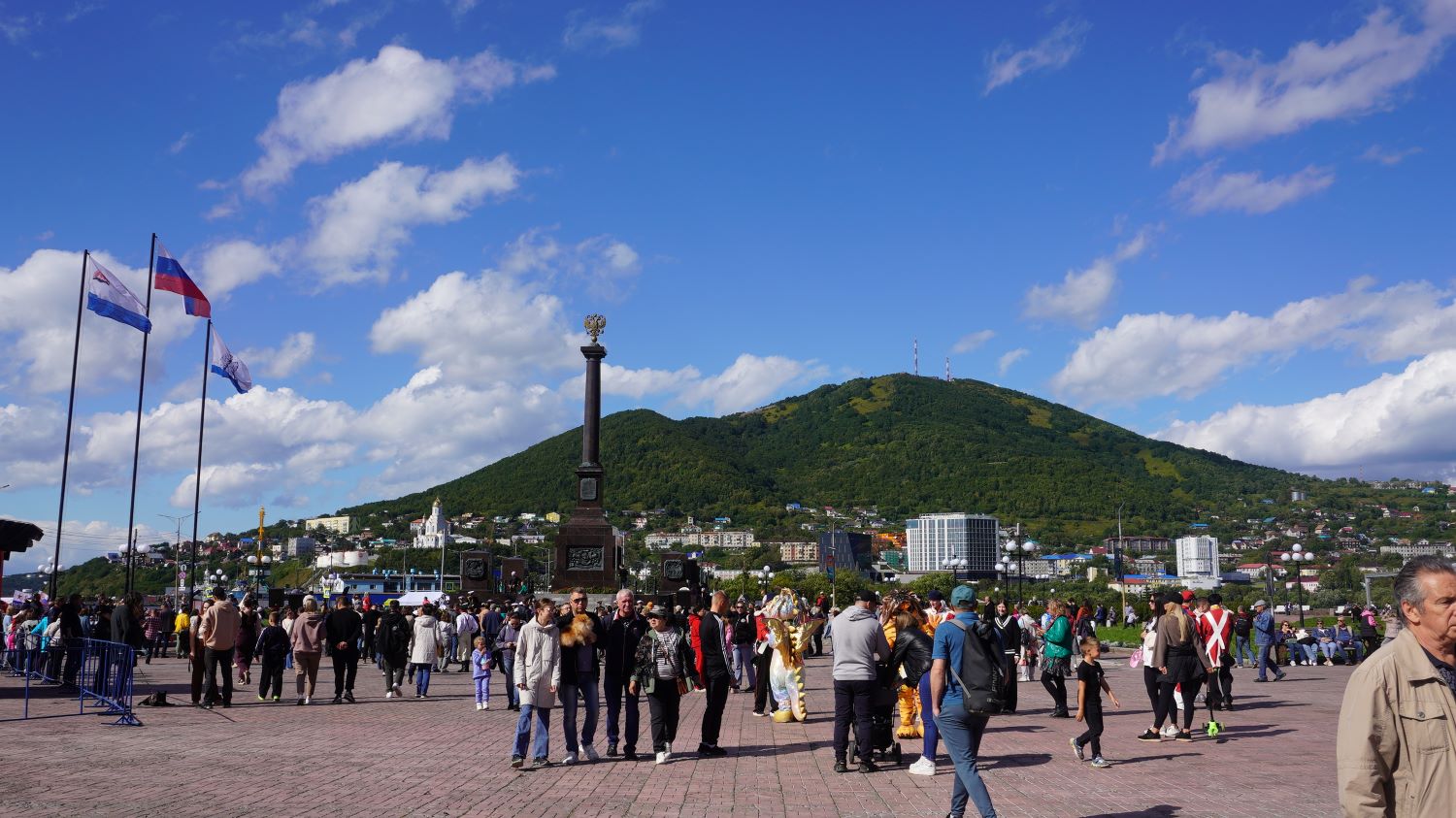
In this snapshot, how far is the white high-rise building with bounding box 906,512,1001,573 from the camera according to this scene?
158 metres

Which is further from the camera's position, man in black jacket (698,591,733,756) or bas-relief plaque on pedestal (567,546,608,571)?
bas-relief plaque on pedestal (567,546,608,571)

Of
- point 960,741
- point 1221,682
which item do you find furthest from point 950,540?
point 960,741

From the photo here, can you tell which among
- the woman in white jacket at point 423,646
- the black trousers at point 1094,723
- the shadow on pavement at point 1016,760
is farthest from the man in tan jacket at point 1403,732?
the woman in white jacket at point 423,646

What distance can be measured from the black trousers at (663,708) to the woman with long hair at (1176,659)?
17.0 ft

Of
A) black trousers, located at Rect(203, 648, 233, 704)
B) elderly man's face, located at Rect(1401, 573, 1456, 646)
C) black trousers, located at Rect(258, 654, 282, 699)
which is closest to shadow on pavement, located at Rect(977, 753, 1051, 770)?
elderly man's face, located at Rect(1401, 573, 1456, 646)

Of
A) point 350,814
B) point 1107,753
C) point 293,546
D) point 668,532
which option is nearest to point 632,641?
point 350,814

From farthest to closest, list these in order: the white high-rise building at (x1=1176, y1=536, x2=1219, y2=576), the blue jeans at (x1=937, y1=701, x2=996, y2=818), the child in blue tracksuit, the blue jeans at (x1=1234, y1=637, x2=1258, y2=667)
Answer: the white high-rise building at (x1=1176, y1=536, x2=1219, y2=576) → the blue jeans at (x1=1234, y1=637, x2=1258, y2=667) → the child in blue tracksuit → the blue jeans at (x1=937, y1=701, x2=996, y2=818)

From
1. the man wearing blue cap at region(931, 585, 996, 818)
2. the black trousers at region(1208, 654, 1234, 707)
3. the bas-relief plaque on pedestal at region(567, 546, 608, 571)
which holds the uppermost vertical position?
the bas-relief plaque on pedestal at region(567, 546, 608, 571)

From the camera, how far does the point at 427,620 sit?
Answer: 1820cm

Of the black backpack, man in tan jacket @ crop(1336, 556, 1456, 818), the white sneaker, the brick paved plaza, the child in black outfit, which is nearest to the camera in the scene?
man in tan jacket @ crop(1336, 556, 1456, 818)

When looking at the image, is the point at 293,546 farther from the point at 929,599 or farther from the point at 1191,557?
the point at 929,599

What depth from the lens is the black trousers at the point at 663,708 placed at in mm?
10930

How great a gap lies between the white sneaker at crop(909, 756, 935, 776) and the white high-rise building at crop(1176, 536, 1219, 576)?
133 meters

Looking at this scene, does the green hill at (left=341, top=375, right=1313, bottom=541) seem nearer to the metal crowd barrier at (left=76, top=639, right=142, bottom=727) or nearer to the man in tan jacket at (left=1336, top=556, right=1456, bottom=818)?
the metal crowd barrier at (left=76, top=639, right=142, bottom=727)
